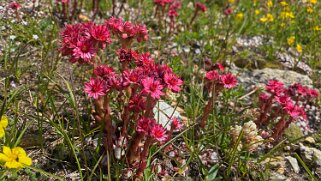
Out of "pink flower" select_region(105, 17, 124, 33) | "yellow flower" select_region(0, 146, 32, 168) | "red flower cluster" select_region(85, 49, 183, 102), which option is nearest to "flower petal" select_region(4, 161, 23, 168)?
"yellow flower" select_region(0, 146, 32, 168)

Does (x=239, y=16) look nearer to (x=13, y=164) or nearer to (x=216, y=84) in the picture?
(x=216, y=84)

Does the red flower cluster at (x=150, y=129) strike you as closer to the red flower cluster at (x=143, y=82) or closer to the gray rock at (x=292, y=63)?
the red flower cluster at (x=143, y=82)

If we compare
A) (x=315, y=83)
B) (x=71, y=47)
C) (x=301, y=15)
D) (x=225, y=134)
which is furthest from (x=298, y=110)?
(x=301, y=15)

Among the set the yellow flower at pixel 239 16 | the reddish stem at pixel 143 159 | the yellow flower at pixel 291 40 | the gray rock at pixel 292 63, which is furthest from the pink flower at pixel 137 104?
the yellow flower at pixel 239 16

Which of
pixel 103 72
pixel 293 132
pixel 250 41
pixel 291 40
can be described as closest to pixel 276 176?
pixel 293 132

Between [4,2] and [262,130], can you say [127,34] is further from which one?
[4,2]

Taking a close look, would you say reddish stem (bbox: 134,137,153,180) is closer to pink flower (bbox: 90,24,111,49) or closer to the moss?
pink flower (bbox: 90,24,111,49)
